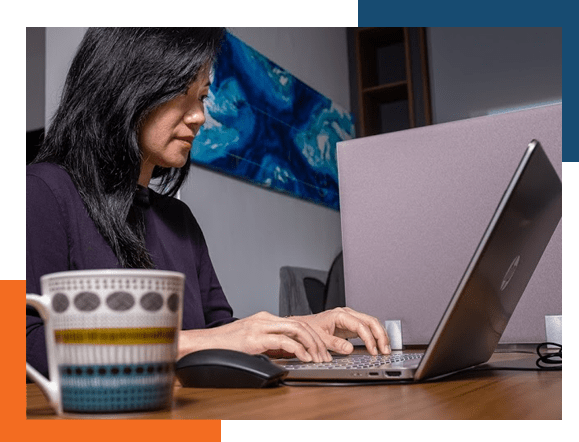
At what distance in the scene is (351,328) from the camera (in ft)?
2.80

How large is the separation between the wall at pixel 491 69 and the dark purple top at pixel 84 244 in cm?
250

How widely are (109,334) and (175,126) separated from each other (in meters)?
0.73

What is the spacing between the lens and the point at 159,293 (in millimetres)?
374

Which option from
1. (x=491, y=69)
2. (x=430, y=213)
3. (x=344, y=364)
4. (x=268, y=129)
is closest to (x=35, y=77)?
(x=268, y=129)

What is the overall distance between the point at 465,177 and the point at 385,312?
0.27 metres

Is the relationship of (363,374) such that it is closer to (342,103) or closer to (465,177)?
(465,177)

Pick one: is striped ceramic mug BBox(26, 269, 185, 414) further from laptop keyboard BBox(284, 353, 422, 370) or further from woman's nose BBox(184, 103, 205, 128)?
woman's nose BBox(184, 103, 205, 128)

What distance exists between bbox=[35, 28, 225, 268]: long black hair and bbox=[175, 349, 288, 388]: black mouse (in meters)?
0.42

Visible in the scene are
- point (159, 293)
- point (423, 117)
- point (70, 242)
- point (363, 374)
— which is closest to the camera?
point (159, 293)

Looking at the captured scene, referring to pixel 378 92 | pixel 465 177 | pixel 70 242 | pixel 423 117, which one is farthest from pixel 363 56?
pixel 70 242

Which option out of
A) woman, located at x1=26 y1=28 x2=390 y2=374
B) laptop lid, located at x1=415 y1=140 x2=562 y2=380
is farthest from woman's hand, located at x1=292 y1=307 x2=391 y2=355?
laptop lid, located at x1=415 y1=140 x2=562 y2=380

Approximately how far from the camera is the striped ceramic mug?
0.36 meters

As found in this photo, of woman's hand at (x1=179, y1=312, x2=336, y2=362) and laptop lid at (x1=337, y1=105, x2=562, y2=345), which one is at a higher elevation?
laptop lid at (x1=337, y1=105, x2=562, y2=345)

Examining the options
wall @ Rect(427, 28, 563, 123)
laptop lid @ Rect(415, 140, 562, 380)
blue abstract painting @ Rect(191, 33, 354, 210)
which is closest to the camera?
laptop lid @ Rect(415, 140, 562, 380)
